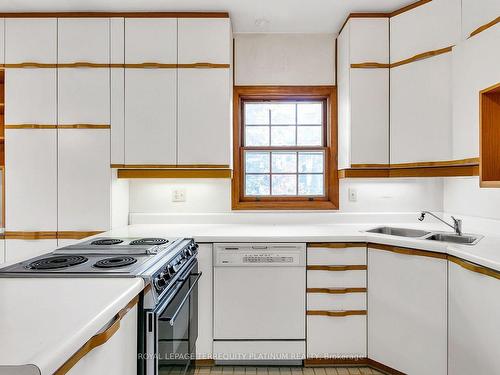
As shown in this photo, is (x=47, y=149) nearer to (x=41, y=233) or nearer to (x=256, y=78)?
(x=41, y=233)

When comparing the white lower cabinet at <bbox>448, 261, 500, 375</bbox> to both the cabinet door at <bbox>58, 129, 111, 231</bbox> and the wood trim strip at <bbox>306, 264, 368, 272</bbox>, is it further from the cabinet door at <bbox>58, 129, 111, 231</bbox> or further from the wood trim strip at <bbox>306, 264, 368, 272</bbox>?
the cabinet door at <bbox>58, 129, 111, 231</bbox>

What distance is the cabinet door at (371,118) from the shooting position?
8.11 feet

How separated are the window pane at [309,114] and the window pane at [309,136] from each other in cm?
6

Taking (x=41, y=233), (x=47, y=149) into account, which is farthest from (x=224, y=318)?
(x=47, y=149)

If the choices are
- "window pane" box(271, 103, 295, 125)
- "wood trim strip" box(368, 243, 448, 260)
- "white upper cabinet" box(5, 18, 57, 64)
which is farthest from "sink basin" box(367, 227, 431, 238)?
"white upper cabinet" box(5, 18, 57, 64)

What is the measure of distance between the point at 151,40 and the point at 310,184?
5.92 feet

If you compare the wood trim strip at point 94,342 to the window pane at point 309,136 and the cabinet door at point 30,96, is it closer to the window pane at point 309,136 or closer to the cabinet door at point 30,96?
the cabinet door at point 30,96

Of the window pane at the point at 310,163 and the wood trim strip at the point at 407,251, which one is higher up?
the window pane at the point at 310,163

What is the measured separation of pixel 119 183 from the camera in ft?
8.58

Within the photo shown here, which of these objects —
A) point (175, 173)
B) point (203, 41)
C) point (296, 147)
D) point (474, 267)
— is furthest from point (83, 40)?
point (474, 267)

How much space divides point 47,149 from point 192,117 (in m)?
1.13

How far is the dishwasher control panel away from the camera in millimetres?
2162

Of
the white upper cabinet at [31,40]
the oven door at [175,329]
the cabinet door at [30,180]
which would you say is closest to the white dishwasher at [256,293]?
the oven door at [175,329]

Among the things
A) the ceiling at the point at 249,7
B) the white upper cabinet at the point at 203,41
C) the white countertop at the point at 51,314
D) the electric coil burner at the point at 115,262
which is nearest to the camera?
the white countertop at the point at 51,314
